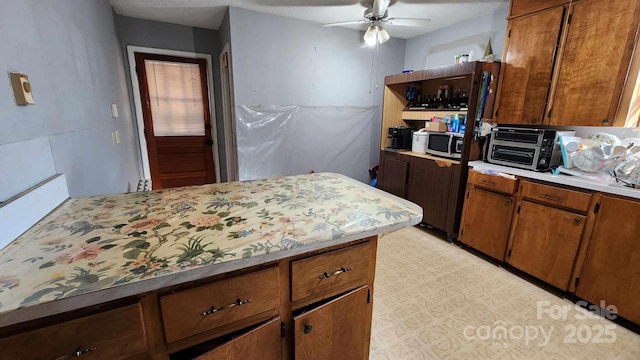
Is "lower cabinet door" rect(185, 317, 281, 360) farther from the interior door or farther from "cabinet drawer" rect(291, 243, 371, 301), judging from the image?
the interior door

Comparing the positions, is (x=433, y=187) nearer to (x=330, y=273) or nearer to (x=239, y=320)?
(x=330, y=273)

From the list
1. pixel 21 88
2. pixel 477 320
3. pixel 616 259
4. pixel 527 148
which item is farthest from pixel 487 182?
pixel 21 88

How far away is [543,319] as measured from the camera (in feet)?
5.93

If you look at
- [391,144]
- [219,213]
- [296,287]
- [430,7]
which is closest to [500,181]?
[391,144]

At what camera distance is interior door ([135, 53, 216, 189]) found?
3453 mm

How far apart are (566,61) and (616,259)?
4.74 ft

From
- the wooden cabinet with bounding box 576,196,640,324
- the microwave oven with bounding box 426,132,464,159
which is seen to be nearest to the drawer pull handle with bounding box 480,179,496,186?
the microwave oven with bounding box 426,132,464,159

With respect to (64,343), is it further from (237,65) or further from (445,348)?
(237,65)

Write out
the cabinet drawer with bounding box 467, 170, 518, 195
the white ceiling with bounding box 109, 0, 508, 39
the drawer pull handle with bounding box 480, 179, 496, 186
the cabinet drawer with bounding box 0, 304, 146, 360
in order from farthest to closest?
the white ceiling with bounding box 109, 0, 508, 39
the drawer pull handle with bounding box 480, 179, 496, 186
the cabinet drawer with bounding box 467, 170, 518, 195
the cabinet drawer with bounding box 0, 304, 146, 360

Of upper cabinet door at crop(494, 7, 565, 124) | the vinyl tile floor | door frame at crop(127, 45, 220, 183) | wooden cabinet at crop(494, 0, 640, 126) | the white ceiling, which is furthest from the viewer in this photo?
door frame at crop(127, 45, 220, 183)

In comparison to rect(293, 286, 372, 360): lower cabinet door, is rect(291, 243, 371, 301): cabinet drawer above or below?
above

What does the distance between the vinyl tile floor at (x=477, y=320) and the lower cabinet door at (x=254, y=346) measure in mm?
882

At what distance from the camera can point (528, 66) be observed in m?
2.25

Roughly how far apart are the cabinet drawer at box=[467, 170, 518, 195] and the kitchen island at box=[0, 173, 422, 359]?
1.67 m
